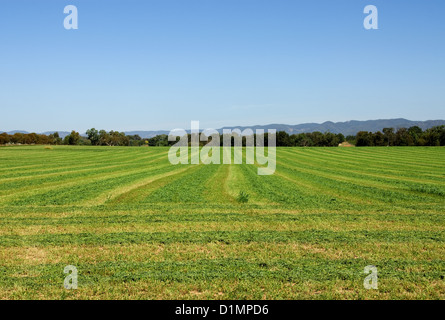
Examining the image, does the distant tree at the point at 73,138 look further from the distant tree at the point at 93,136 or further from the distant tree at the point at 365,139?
the distant tree at the point at 365,139

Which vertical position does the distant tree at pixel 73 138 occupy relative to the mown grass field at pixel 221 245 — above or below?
above

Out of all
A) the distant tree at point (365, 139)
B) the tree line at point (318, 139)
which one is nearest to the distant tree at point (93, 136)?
the tree line at point (318, 139)

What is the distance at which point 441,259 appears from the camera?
852cm

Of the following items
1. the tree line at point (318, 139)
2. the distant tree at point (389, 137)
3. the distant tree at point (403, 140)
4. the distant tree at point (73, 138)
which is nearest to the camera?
the tree line at point (318, 139)

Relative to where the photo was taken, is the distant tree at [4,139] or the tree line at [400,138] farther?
the distant tree at [4,139]

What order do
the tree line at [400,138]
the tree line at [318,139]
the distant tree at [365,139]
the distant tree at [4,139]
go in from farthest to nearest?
the distant tree at [365,139], the distant tree at [4,139], the tree line at [318,139], the tree line at [400,138]

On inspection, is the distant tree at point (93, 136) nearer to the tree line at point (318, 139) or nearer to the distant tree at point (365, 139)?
the tree line at point (318, 139)

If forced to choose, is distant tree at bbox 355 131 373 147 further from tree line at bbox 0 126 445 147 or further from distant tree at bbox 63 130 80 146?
distant tree at bbox 63 130 80 146

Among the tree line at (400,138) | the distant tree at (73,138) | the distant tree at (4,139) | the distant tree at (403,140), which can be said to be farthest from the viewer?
the distant tree at (73,138)

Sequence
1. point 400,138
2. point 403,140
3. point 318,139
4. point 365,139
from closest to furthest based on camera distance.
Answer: point 403,140
point 400,138
point 365,139
point 318,139

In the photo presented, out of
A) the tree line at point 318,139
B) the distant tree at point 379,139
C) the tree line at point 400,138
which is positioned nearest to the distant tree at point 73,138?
the tree line at point 318,139

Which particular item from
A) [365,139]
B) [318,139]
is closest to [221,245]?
[365,139]

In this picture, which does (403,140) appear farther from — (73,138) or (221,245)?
(73,138)
